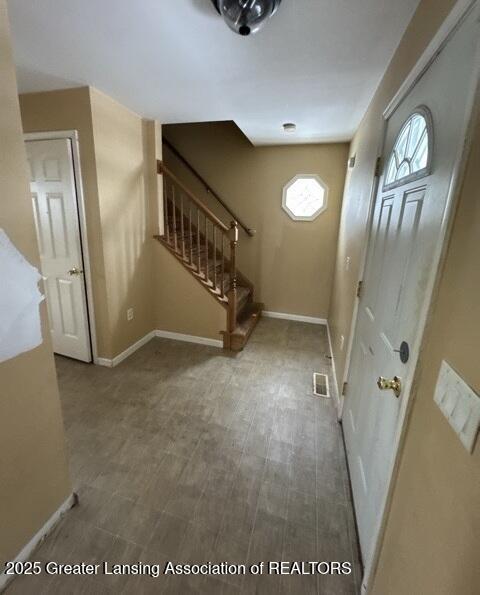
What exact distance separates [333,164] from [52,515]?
389cm

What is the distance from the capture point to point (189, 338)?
123 inches

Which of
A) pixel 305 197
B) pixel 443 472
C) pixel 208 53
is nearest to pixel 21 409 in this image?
pixel 443 472

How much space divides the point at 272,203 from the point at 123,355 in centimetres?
259

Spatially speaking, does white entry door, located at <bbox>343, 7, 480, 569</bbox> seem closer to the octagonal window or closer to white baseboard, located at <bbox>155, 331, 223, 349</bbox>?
white baseboard, located at <bbox>155, 331, 223, 349</bbox>

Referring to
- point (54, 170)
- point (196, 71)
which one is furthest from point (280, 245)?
point (54, 170)

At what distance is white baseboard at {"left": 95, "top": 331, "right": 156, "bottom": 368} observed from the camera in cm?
257

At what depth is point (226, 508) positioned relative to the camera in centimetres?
137

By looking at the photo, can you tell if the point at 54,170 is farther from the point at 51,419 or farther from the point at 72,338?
the point at 51,419

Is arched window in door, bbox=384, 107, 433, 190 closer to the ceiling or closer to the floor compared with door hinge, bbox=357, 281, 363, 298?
closer to the ceiling

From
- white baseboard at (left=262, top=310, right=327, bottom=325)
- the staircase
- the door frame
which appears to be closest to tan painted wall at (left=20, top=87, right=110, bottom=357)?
the door frame

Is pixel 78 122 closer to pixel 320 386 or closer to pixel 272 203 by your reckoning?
pixel 272 203

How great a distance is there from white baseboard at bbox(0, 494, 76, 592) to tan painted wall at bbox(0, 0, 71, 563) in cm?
2

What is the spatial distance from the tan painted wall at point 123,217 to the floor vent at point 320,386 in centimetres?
188

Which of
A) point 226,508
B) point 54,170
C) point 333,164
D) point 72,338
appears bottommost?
point 226,508
